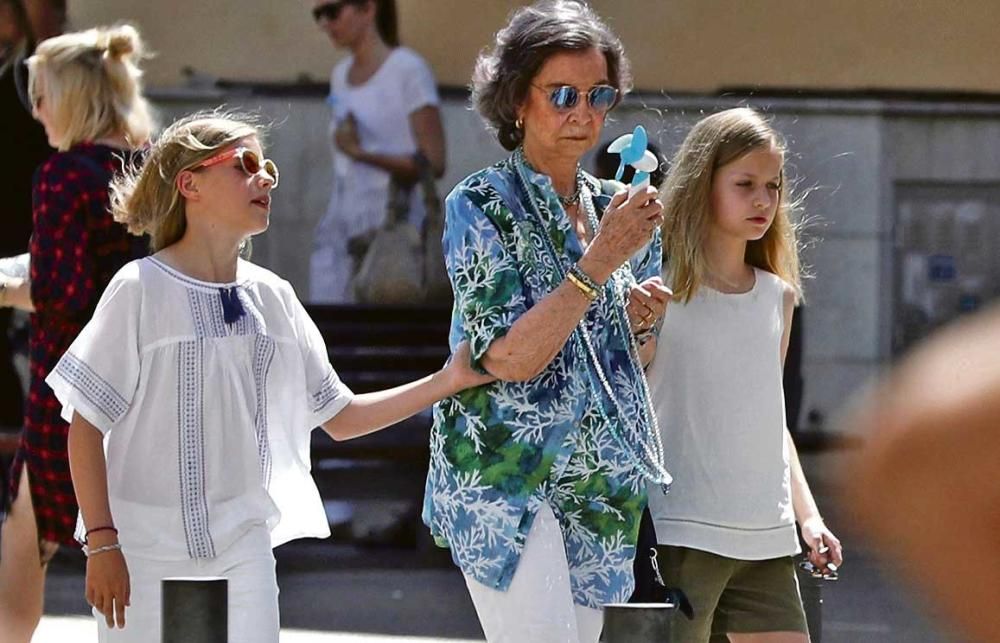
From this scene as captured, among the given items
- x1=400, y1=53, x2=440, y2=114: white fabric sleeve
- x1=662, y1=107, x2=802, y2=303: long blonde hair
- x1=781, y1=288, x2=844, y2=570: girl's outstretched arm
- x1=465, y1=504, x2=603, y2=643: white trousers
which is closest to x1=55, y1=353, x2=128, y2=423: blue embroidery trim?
x1=465, y1=504, x2=603, y2=643: white trousers

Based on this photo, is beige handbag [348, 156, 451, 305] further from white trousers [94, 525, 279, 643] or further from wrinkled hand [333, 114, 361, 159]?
white trousers [94, 525, 279, 643]

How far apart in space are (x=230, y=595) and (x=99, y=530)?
285mm

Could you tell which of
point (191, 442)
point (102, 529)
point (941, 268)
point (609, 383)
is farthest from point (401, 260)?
point (609, 383)

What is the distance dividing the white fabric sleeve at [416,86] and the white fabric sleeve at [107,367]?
20.4 feet

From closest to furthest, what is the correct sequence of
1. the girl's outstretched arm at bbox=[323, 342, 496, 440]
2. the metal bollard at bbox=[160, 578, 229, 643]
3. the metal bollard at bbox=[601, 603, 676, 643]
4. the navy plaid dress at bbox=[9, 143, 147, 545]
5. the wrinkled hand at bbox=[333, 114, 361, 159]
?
the metal bollard at bbox=[601, 603, 676, 643]
the metal bollard at bbox=[160, 578, 229, 643]
the girl's outstretched arm at bbox=[323, 342, 496, 440]
the navy plaid dress at bbox=[9, 143, 147, 545]
the wrinkled hand at bbox=[333, 114, 361, 159]

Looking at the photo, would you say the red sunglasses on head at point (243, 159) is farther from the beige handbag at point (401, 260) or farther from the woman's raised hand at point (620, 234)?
the beige handbag at point (401, 260)

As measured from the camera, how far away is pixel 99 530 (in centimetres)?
375

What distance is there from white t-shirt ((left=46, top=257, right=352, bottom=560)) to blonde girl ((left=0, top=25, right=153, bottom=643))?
916 millimetres

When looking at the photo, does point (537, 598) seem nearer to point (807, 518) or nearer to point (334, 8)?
point (807, 518)

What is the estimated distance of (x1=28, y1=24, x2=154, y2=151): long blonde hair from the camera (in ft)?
16.3

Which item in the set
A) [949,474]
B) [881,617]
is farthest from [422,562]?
[949,474]

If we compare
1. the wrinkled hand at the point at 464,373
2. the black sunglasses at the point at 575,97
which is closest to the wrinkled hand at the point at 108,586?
the wrinkled hand at the point at 464,373

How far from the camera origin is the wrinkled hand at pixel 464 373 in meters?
3.57

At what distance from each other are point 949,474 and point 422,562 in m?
7.33
